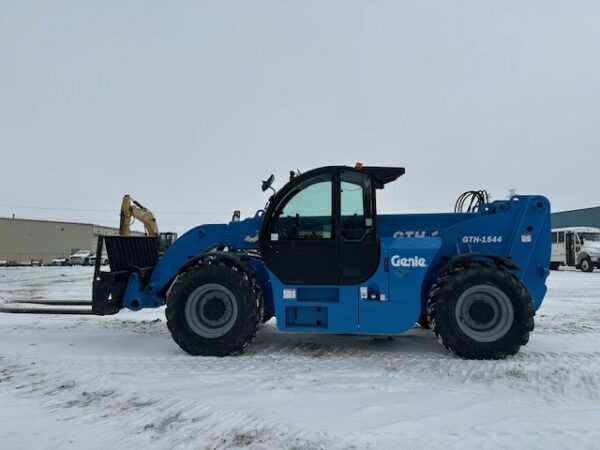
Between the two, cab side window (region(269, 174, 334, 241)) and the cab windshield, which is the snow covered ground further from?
the cab windshield

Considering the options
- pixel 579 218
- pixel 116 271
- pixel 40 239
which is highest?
pixel 579 218

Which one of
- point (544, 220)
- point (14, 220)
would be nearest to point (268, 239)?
point (544, 220)

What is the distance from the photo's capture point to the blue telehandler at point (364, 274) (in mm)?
5824

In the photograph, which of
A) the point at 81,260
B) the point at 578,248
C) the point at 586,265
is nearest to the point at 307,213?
the point at 586,265

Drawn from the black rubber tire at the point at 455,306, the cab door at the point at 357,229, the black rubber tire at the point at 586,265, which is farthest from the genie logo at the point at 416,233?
the black rubber tire at the point at 586,265

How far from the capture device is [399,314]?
595 cm

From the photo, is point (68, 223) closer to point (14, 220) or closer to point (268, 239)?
point (14, 220)

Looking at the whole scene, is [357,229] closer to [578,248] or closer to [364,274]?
[364,274]

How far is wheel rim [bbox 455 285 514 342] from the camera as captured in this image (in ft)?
19.0

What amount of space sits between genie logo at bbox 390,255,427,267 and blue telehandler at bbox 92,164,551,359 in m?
0.01

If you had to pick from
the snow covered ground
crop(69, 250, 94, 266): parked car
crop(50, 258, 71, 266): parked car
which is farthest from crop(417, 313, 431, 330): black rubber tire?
crop(50, 258, 71, 266): parked car

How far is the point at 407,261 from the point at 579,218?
178 ft

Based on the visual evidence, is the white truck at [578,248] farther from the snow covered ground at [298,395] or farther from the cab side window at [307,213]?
the cab side window at [307,213]

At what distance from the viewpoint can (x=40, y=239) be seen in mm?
59688
